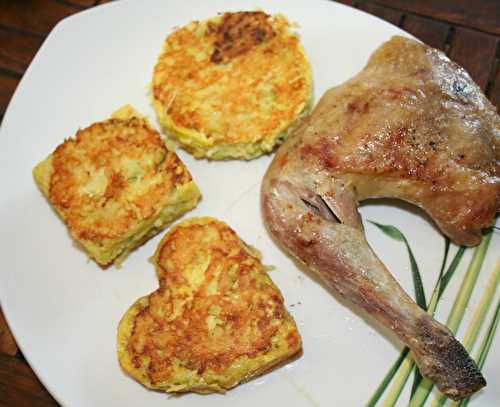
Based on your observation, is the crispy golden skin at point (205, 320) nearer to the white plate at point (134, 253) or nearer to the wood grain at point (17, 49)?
the white plate at point (134, 253)

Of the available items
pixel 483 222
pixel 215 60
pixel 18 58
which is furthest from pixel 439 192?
pixel 18 58

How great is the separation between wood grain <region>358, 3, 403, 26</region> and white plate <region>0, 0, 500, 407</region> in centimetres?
30

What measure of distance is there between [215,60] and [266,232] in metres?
0.87

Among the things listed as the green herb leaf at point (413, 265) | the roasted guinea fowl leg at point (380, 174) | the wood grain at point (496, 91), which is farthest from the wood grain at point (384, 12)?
the green herb leaf at point (413, 265)

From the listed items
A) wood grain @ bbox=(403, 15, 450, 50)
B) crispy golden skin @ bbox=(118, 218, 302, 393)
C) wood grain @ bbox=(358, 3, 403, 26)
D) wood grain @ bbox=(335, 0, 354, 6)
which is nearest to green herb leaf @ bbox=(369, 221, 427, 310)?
crispy golden skin @ bbox=(118, 218, 302, 393)

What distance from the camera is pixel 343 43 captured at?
295cm

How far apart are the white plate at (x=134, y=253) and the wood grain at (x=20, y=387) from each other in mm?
180

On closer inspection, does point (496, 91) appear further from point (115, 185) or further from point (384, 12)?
point (115, 185)

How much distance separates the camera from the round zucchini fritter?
104 inches

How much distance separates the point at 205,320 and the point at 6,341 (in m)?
0.93

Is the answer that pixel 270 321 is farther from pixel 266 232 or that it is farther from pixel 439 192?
pixel 439 192

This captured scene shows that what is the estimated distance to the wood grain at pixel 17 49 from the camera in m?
3.22

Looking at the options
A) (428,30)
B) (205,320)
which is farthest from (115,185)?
(428,30)

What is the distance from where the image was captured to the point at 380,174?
7.61 ft
